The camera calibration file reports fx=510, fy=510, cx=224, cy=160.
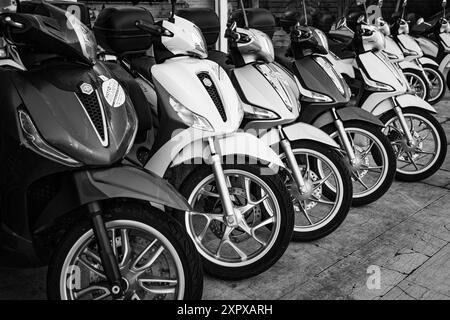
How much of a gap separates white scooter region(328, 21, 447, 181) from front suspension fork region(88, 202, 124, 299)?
2227 millimetres

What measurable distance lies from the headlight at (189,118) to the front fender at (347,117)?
3.22 feet

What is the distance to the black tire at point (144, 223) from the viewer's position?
1.69 meters

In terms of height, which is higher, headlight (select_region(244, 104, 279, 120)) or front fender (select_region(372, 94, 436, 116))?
headlight (select_region(244, 104, 279, 120))

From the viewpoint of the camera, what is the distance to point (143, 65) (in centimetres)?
276

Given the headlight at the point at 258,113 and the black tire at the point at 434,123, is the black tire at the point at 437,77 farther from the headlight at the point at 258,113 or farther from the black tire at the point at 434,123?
the headlight at the point at 258,113

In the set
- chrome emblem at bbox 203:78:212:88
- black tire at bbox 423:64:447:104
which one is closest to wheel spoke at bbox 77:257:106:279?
chrome emblem at bbox 203:78:212:88

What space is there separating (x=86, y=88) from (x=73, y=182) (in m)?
0.34

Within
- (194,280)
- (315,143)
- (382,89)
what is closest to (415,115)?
(382,89)

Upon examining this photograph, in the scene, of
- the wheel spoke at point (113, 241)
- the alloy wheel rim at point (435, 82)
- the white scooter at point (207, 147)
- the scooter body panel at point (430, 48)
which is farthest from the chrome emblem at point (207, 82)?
the scooter body panel at point (430, 48)

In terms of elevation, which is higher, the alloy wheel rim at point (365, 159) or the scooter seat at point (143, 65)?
the scooter seat at point (143, 65)

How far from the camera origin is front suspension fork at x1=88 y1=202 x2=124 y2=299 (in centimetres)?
165

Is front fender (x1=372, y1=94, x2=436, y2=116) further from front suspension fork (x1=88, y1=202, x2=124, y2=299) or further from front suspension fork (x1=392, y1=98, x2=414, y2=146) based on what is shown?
front suspension fork (x1=88, y1=202, x2=124, y2=299)

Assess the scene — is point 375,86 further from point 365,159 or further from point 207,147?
point 207,147

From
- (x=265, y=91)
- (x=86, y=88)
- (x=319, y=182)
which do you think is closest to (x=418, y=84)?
(x=319, y=182)
